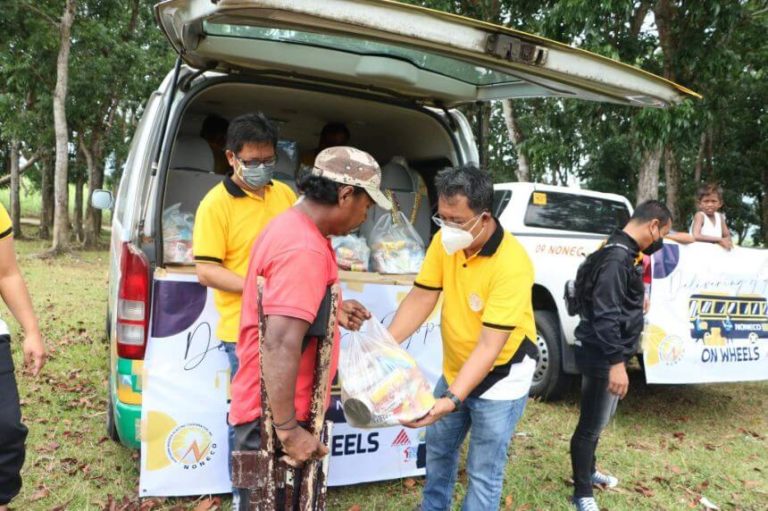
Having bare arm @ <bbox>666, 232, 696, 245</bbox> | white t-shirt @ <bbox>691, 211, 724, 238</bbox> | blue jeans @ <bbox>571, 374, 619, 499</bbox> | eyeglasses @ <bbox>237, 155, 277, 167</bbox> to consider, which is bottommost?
blue jeans @ <bbox>571, 374, 619, 499</bbox>

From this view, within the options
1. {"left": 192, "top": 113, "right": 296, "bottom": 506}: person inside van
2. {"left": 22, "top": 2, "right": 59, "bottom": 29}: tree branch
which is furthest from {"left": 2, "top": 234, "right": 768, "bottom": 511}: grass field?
{"left": 22, "top": 2, "right": 59, "bottom": 29}: tree branch

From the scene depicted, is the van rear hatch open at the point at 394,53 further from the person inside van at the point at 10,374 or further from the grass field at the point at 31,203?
the grass field at the point at 31,203

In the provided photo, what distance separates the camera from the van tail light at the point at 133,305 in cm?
275

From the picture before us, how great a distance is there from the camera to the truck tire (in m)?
5.18

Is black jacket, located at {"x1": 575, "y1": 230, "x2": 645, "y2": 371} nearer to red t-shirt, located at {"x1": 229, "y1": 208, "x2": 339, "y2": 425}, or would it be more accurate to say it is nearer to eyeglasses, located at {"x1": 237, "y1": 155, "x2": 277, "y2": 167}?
red t-shirt, located at {"x1": 229, "y1": 208, "x2": 339, "y2": 425}

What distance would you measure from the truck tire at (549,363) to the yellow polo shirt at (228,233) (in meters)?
3.16

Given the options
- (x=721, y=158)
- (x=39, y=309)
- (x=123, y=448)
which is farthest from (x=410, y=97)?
(x=721, y=158)

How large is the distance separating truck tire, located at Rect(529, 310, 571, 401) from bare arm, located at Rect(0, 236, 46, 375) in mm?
3846

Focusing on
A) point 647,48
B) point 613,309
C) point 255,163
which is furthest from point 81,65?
point 613,309

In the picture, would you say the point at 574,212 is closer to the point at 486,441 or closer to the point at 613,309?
the point at 613,309

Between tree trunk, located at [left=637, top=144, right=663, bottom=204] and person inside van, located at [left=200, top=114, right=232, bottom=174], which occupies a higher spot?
tree trunk, located at [left=637, top=144, right=663, bottom=204]

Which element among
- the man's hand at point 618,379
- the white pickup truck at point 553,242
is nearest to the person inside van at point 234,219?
the man's hand at point 618,379

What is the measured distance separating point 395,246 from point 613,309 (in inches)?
51.1

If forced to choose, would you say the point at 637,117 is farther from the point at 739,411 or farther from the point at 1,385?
the point at 1,385
